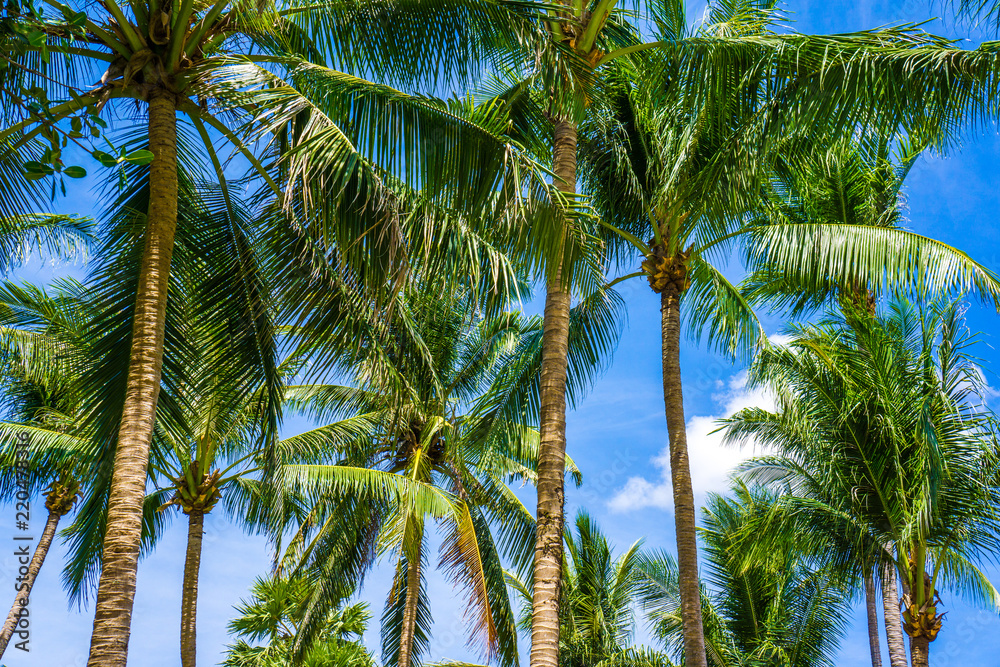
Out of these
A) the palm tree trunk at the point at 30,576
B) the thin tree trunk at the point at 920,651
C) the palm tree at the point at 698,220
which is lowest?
the thin tree trunk at the point at 920,651

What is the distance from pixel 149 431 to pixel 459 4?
4056 millimetres

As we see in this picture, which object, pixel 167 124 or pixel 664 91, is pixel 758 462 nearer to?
pixel 664 91

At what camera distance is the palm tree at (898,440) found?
11.8 metres

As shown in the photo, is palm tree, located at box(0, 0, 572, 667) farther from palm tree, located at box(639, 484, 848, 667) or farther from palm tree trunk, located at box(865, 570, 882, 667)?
palm tree trunk, located at box(865, 570, 882, 667)

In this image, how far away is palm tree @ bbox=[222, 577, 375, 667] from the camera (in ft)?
59.6

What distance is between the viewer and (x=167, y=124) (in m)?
6.65

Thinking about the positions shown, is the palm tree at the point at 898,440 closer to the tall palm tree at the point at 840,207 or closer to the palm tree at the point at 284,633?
the tall palm tree at the point at 840,207

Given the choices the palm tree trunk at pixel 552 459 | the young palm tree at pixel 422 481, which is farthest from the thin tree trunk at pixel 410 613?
the palm tree trunk at pixel 552 459

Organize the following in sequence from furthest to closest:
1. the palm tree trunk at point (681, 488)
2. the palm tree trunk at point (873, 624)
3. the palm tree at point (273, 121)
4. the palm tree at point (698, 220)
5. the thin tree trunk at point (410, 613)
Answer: the palm tree trunk at point (873, 624) < the thin tree trunk at point (410, 613) < the palm tree trunk at point (681, 488) < the palm tree at point (698, 220) < the palm tree at point (273, 121)

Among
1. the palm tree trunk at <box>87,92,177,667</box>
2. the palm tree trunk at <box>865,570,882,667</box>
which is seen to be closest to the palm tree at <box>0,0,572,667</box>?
the palm tree trunk at <box>87,92,177,667</box>

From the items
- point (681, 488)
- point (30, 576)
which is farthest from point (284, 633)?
point (681, 488)

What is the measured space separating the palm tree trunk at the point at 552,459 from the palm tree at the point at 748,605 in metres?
10.1

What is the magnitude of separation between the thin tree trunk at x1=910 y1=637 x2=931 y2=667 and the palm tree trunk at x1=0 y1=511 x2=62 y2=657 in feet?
49.2

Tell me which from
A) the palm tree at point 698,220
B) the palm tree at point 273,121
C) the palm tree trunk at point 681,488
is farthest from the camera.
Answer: the palm tree trunk at point 681,488
